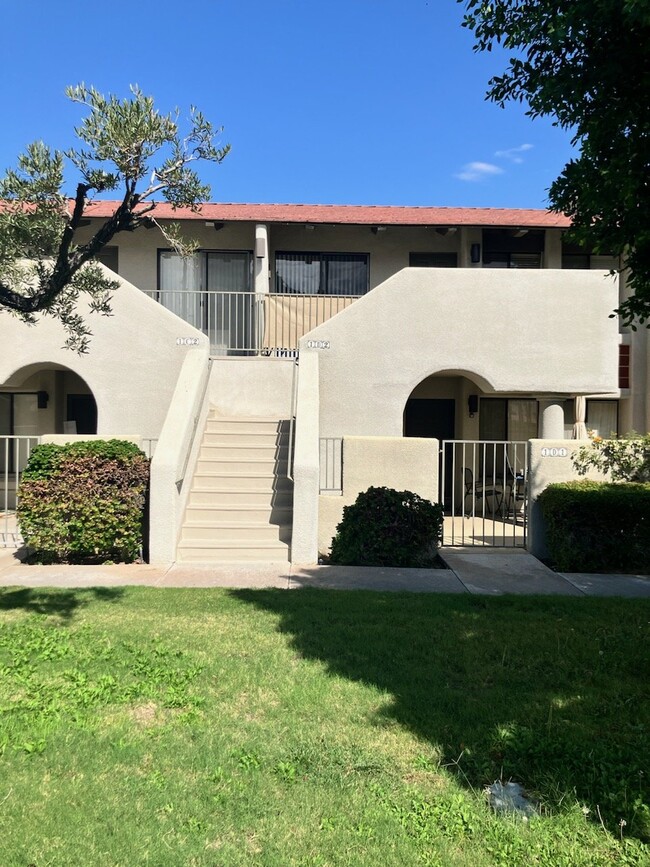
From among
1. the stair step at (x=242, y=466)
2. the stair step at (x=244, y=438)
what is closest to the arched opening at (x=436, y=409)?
the stair step at (x=244, y=438)

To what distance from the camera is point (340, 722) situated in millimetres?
3943

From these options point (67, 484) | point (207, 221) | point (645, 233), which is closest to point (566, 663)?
point (645, 233)

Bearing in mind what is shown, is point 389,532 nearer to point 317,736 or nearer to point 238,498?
point 238,498

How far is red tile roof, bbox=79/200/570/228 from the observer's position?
14172mm

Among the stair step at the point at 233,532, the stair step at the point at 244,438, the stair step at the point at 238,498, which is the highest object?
the stair step at the point at 244,438

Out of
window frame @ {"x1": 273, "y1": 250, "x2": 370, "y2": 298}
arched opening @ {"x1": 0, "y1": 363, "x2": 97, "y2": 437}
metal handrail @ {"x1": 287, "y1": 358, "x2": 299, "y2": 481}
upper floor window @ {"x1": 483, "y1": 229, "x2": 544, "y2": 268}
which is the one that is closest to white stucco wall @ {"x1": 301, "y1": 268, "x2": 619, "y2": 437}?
metal handrail @ {"x1": 287, "y1": 358, "x2": 299, "y2": 481}

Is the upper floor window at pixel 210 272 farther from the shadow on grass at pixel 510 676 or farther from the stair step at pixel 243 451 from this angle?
the shadow on grass at pixel 510 676

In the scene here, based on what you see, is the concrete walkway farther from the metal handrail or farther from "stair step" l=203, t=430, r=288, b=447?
"stair step" l=203, t=430, r=288, b=447

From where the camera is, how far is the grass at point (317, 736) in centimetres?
288

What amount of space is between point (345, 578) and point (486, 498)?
671 centimetres

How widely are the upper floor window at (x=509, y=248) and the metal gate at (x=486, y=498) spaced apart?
4565 mm

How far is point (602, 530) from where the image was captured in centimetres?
836

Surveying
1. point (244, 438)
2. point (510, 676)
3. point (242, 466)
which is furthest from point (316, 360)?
point (510, 676)

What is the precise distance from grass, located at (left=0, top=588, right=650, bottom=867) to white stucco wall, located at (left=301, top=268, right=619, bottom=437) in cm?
573
